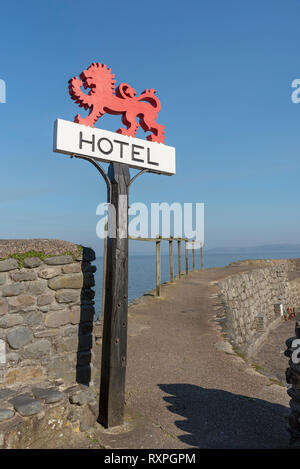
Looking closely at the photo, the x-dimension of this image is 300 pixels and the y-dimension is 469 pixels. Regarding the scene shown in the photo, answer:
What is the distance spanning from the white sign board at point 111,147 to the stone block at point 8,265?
1.49 meters

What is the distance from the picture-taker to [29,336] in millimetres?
4105

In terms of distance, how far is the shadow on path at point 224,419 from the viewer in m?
3.50

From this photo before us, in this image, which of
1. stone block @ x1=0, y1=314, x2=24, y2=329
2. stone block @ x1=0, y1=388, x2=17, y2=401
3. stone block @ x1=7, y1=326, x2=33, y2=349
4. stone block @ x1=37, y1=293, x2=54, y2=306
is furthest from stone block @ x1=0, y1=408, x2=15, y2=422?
stone block @ x1=37, y1=293, x2=54, y2=306

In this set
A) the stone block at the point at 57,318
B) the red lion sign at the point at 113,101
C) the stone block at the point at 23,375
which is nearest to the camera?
the stone block at the point at 23,375

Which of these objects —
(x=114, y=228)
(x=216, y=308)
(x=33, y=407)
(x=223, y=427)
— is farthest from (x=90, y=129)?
(x=216, y=308)

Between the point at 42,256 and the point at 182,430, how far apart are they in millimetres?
2711

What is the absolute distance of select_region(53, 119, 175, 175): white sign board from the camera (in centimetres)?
379

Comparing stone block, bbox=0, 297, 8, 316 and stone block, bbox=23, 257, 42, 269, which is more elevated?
stone block, bbox=23, 257, 42, 269

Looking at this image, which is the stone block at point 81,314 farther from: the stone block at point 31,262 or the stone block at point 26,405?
the stone block at point 26,405

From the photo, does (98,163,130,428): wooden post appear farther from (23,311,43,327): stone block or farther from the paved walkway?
(23,311,43,327): stone block

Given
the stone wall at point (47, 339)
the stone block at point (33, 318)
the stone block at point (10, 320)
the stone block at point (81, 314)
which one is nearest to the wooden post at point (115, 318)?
the stone wall at point (47, 339)

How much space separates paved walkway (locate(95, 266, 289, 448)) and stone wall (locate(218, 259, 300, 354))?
1.43 metres

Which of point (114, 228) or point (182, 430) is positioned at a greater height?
point (114, 228)

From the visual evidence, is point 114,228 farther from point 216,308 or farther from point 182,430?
point 216,308
